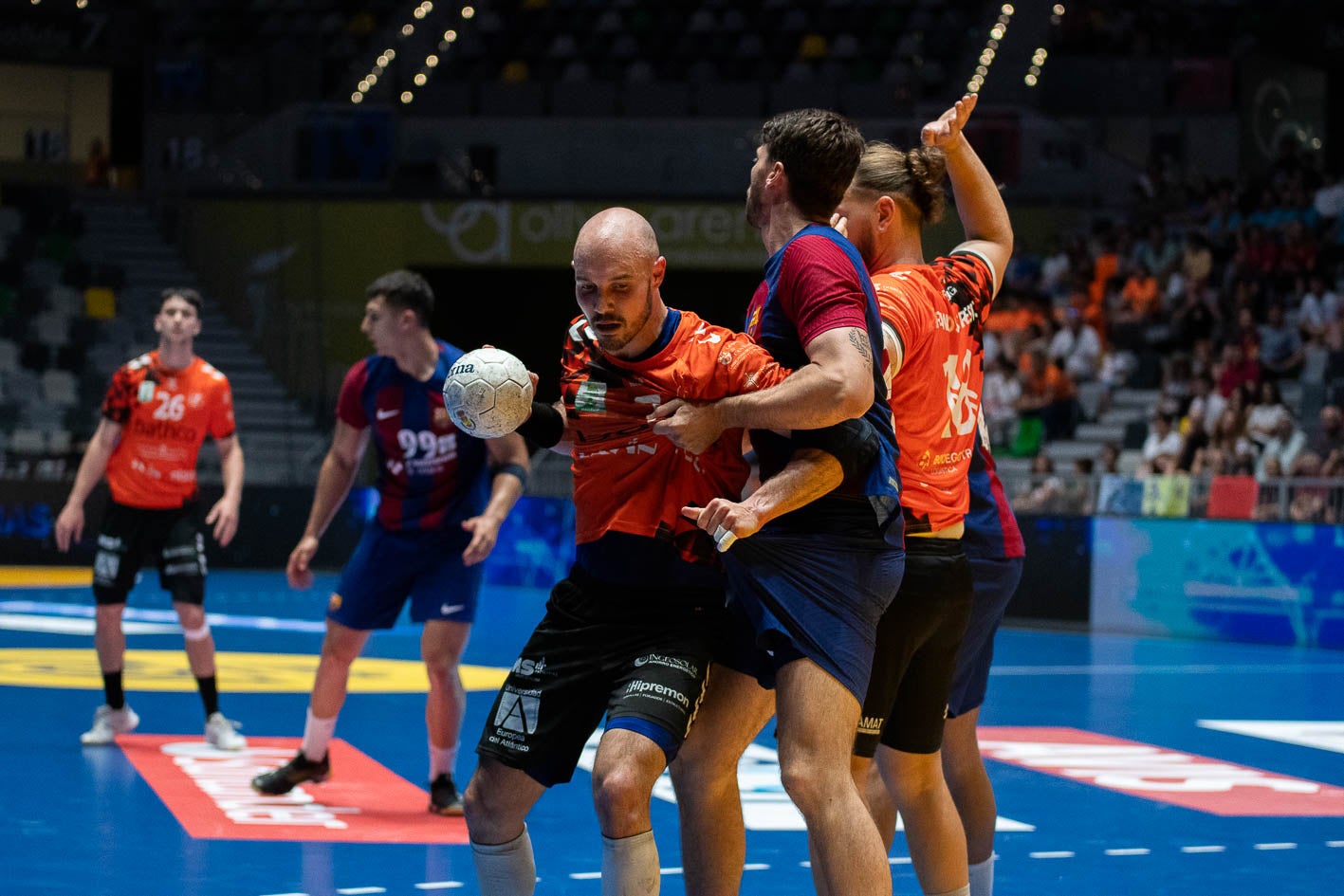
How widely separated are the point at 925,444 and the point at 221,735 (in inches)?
191

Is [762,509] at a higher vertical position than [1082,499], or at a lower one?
higher

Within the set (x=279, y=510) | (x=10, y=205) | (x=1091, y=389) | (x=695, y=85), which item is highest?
(x=695, y=85)

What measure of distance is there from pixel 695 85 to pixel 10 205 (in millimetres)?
9398

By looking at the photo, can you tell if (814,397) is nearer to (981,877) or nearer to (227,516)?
(981,877)

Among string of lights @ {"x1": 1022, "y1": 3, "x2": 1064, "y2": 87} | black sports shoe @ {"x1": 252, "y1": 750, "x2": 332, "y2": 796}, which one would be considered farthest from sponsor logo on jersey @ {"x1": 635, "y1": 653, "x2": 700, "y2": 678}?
string of lights @ {"x1": 1022, "y1": 3, "x2": 1064, "y2": 87}

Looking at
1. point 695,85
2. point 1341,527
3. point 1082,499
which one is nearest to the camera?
point 1341,527

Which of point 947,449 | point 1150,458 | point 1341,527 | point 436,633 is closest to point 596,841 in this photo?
point 436,633

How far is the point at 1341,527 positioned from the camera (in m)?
13.6

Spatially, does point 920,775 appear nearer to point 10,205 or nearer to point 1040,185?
point 1040,185

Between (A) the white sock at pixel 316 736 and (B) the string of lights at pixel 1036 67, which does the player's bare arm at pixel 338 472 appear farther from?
(B) the string of lights at pixel 1036 67

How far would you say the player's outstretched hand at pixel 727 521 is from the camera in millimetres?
3711

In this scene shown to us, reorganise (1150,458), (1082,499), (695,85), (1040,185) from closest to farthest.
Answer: (1082,499), (1150,458), (1040,185), (695,85)

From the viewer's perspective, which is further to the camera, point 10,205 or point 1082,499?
point 10,205

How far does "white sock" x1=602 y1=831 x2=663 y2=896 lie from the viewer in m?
3.93
